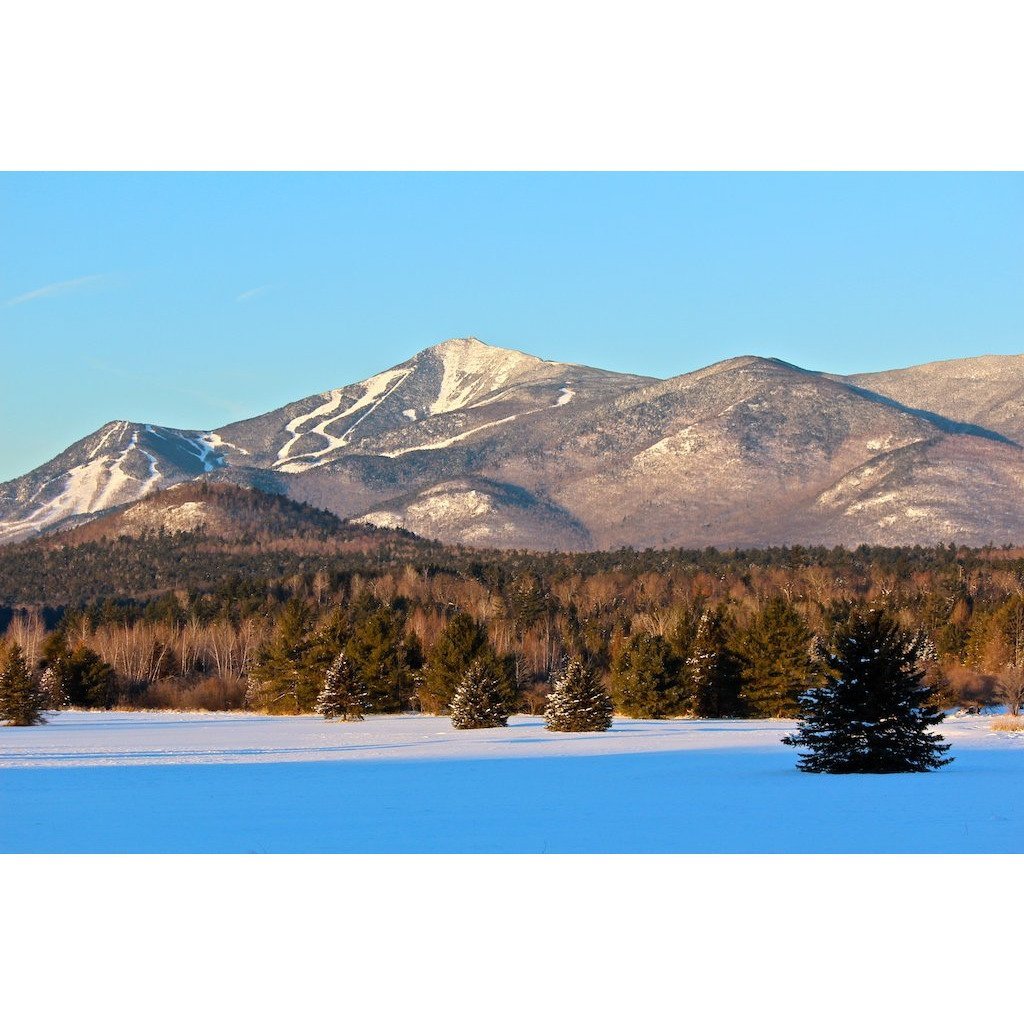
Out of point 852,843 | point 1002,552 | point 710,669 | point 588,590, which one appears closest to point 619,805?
point 852,843

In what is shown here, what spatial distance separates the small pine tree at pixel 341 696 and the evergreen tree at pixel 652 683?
12211 mm

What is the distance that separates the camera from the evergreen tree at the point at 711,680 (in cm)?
6356

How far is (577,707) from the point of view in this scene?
50250 mm

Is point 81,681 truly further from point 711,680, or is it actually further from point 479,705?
point 711,680

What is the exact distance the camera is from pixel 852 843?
18.7 metres

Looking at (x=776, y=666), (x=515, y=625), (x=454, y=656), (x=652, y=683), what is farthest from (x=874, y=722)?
(x=515, y=625)

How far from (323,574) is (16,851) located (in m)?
130

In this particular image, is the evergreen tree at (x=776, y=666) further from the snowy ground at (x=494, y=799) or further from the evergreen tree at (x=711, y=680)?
the snowy ground at (x=494, y=799)

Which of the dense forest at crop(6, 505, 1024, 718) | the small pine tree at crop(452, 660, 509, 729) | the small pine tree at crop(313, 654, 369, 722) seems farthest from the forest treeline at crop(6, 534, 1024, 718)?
the small pine tree at crop(313, 654, 369, 722)

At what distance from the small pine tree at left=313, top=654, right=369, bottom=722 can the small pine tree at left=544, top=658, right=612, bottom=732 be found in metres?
14.7

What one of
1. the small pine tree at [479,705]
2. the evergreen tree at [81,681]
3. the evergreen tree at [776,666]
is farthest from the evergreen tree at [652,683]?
the evergreen tree at [81,681]

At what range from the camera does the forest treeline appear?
210 feet

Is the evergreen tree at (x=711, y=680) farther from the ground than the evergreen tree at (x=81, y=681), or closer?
farther from the ground

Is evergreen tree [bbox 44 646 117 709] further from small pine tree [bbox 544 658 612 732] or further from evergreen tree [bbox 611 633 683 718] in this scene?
small pine tree [bbox 544 658 612 732]
